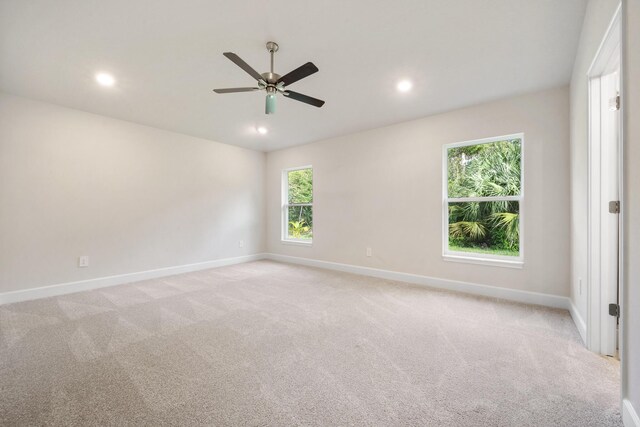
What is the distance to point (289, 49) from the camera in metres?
2.28

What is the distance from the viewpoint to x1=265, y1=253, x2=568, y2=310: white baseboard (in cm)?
293

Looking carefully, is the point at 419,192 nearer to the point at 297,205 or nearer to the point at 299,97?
the point at 299,97

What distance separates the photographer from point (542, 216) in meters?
3.01

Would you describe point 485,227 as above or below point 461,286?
above

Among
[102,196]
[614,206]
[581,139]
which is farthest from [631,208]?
[102,196]

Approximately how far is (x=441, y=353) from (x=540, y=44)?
2645 mm

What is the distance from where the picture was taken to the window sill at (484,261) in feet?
10.3

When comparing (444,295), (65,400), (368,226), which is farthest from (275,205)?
(65,400)

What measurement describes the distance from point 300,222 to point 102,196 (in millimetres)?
3287

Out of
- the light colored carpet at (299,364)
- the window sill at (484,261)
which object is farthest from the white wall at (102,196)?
the window sill at (484,261)

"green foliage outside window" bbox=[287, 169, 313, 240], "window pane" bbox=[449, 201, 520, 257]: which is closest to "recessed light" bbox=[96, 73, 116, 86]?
"green foliage outside window" bbox=[287, 169, 313, 240]

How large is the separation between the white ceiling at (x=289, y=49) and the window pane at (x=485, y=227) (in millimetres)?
1348

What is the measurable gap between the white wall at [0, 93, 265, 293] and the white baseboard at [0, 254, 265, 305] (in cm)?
7

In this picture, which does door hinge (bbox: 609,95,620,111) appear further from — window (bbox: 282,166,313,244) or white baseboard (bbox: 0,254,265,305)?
white baseboard (bbox: 0,254,265,305)
